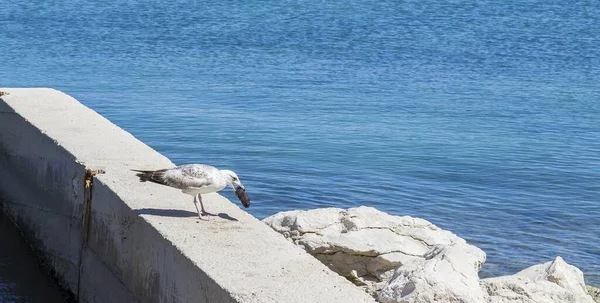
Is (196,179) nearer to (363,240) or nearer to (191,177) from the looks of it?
(191,177)

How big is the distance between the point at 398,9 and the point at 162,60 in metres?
13.2

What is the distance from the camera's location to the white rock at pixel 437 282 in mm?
6658

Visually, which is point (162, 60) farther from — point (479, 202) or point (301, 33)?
point (479, 202)

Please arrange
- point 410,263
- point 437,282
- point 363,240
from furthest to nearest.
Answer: point 363,240, point 410,263, point 437,282

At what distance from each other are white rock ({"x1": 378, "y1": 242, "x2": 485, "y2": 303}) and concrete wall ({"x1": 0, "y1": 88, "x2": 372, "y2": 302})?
506 mm

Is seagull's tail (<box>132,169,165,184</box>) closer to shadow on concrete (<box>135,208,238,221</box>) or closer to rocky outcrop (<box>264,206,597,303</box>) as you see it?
A: shadow on concrete (<box>135,208,238,221</box>)

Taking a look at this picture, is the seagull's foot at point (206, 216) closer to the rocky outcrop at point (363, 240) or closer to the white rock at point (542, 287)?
the rocky outcrop at point (363, 240)

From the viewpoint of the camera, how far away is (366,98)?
2066 centimetres

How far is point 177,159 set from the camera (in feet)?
49.6

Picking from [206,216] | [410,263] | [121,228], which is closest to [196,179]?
[206,216]

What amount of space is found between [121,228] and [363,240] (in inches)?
84.6

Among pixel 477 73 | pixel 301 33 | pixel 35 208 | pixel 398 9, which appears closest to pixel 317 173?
pixel 35 208

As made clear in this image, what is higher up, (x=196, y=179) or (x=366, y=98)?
(x=196, y=179)

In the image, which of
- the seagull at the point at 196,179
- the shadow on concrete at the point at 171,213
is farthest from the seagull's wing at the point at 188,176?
the shadow on concrete at the point at 171,213
